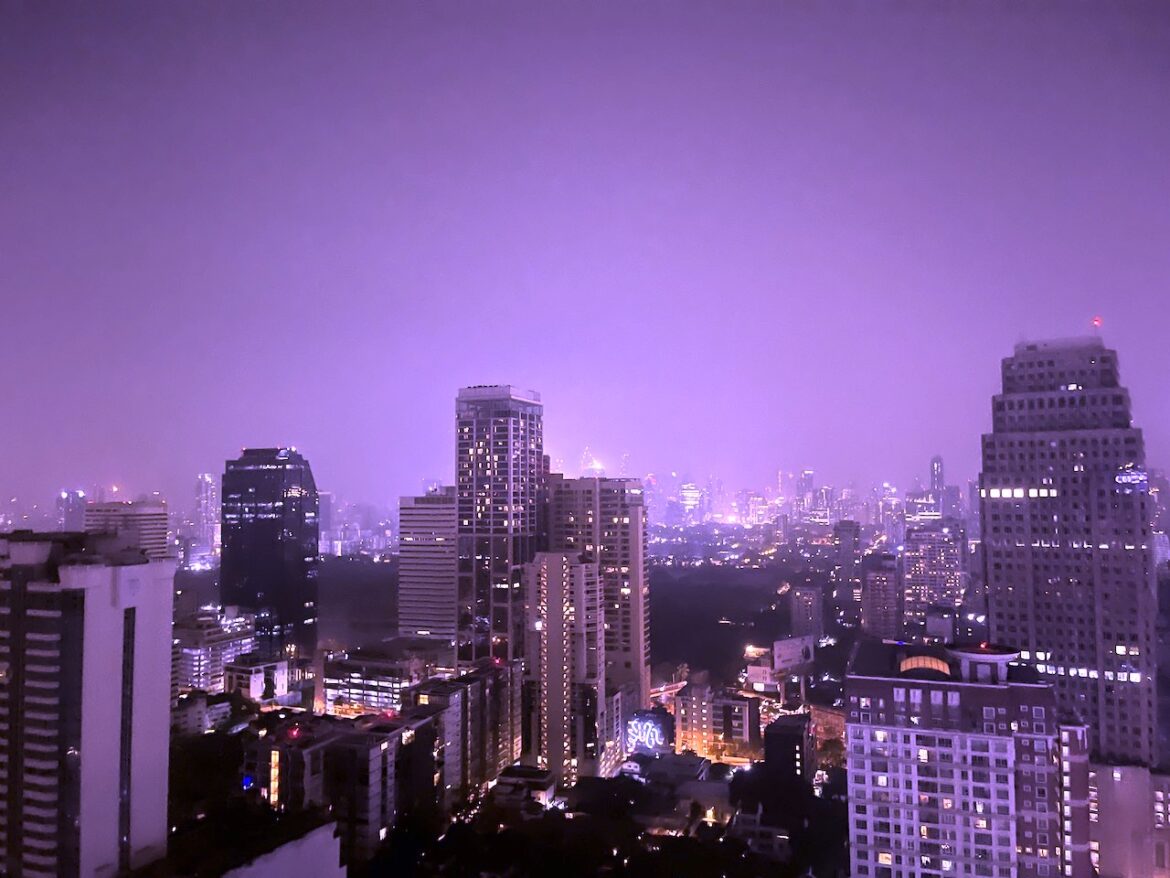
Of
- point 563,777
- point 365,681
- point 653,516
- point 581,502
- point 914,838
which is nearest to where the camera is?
point 914,838

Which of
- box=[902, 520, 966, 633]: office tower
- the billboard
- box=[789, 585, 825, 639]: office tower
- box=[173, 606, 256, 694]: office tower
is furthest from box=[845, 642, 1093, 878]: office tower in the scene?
box=[902, 520, 966, 633]: office tower

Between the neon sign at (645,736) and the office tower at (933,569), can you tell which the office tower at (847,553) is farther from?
the neon sign at (645,736)

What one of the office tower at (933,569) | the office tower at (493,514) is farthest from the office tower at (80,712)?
the office tower at (933,569)

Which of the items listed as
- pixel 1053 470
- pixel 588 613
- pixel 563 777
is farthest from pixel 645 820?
pixel 1053 470

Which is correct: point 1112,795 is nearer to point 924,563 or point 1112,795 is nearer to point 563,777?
point 563,777

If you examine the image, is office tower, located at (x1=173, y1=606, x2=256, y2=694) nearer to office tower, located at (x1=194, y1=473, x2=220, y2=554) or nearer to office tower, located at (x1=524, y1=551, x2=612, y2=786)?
office tower, located at (x1=524, y1=551, x2=612, y2=786)

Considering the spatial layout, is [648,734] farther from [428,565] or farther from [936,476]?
[936,476]
